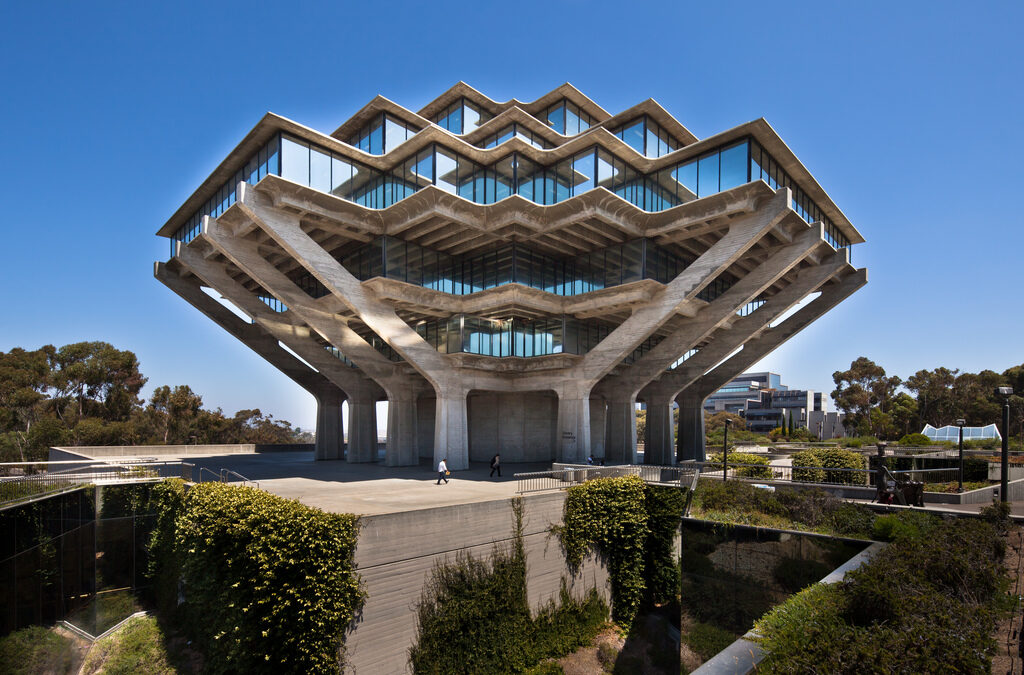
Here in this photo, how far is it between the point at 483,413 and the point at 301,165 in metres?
19.4

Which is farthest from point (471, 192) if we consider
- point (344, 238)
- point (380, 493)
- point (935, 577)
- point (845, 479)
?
point (935, 577)

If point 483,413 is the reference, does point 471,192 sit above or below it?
above

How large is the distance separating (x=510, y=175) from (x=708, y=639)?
23.6 m

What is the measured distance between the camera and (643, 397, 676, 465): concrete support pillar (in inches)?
1560

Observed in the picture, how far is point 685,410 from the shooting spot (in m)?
44.8

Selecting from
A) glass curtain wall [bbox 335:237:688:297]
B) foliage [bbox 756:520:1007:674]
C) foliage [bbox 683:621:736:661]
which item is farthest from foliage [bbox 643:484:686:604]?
glass curtain wall [bbox 335:237:688:297]

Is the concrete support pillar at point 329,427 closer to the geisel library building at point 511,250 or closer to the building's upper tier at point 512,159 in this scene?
the geisel library building at point 511,250

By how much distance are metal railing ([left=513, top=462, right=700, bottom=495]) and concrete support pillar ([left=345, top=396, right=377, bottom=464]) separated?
18472 mm

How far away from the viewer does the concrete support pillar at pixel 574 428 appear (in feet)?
106

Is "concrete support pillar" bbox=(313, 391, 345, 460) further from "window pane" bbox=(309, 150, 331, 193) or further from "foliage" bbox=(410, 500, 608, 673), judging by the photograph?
"foliage" bbox=(410, 500, 608, 673)

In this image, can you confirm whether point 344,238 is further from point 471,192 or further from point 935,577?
point 935,577

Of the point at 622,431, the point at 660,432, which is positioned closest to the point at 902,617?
the point at 622,431

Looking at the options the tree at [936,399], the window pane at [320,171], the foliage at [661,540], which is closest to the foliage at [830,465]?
the foliage at [661,540]

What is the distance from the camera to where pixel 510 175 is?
30.9 meters
